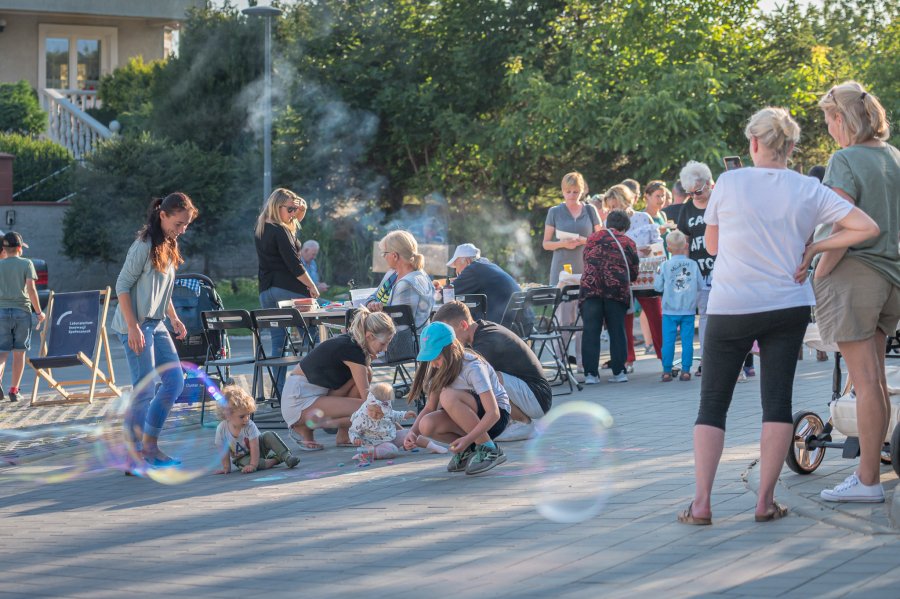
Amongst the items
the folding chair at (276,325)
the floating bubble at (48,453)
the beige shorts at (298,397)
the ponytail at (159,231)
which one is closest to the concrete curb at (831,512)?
the beige shorts at (298,397)

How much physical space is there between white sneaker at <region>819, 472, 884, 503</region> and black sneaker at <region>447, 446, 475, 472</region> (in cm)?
237

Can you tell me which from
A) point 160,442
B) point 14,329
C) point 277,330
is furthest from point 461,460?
point 14,329

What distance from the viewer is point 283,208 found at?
1196 cm

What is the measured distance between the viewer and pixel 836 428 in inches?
272

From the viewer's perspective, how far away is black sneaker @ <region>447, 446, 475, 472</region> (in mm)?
8188

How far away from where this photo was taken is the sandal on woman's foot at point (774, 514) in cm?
622

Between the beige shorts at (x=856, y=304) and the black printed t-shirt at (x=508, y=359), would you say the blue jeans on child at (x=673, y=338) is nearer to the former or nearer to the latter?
the black printed t-shirt at (x=508, y=359)

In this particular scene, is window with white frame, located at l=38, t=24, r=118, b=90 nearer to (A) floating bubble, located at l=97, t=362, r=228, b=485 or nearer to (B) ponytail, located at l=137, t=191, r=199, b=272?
(A) floating bubble, located at l=97, t=362, r=228, b=485

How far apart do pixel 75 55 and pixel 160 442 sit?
3079cm

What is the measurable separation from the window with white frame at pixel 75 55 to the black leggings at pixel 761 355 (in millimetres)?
34853

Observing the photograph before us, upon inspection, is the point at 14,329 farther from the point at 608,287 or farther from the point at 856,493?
the point at 856,493

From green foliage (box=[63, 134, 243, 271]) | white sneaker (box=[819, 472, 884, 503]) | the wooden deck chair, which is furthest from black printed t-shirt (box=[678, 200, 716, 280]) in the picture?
green foliage (box=[63, 134, 243, 271])

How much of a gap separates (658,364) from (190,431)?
561 centimetres

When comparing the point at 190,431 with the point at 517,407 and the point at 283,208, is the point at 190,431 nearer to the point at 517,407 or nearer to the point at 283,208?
the point at 283,208
